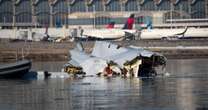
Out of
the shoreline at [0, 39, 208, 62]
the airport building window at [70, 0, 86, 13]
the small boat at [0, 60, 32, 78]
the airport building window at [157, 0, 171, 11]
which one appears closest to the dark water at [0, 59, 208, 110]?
the small boat at [0, 60, 32, 78]

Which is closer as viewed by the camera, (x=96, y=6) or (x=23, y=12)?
(x=23, y=12)

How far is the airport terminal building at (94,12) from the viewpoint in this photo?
557 ft

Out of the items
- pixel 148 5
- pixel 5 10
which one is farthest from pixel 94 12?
pixel 5 10

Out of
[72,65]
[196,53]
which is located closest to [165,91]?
[72,65]

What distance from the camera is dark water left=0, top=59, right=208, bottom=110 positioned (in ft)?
119

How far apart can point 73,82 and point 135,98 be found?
14365 millimetres

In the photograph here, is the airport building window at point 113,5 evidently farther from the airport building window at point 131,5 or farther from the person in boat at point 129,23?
the person in boat at point 129,23

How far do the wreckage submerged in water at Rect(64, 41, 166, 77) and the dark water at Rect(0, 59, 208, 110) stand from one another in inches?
77.3

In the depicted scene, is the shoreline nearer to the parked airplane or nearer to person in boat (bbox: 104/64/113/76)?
person in boat (bbox: 104/64/113/76)

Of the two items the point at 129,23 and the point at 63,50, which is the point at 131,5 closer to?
the point at 129,23

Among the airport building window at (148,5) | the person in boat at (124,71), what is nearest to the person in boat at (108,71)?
the person in boat at (124,71)

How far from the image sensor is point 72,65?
63.6m

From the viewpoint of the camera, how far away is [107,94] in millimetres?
42844

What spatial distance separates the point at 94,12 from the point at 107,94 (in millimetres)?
128901
